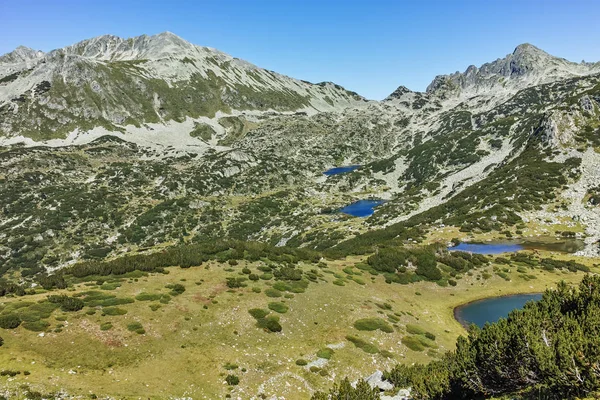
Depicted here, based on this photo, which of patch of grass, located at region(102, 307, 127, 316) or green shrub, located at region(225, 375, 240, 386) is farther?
patch of grass, located at region(102, 307, 127, 316)

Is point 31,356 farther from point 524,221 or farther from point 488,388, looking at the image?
point 524,221

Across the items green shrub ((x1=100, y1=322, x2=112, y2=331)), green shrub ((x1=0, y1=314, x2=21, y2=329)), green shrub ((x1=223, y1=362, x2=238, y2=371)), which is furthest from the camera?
green shrub ((x1=100, y1=322, x2=112, y2=331))

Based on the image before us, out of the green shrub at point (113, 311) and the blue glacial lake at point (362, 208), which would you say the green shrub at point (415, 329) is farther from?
the blue glacial lake at point (362, 208)

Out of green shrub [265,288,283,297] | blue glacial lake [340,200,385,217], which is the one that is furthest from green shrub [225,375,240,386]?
blue glacial lake [340,200,385,217]

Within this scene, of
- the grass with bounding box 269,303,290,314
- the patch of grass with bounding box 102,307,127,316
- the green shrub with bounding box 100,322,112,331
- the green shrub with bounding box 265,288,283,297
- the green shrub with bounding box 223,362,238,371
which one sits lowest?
the green shrub with bounding box 223,362,238,371

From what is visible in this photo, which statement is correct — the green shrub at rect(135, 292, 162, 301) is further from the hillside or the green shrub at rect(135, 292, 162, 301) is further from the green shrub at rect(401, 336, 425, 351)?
the green shrub at rect(401, 336, 425, 351)

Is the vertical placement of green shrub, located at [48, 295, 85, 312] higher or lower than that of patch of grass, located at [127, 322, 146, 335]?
higher

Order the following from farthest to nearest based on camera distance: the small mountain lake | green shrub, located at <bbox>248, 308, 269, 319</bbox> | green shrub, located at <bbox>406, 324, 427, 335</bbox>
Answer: the small mountain lake
green shrub, located at <bbox>406, 324, 427, 335</bbox>
green shrub, located at <bbox>248, 308, 269, 319</bbox>
